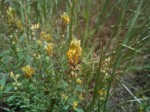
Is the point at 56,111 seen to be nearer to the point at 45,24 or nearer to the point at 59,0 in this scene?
the point at 45,24

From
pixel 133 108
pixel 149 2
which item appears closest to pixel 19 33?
pixel 133 108

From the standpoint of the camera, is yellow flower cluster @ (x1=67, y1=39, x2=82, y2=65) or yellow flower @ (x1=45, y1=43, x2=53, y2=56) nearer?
yellow flower cluster @ (x1=67, y1=39, x2=82, y2=65)

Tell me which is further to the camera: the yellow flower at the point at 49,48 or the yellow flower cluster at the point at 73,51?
the yellow flower at the point at 49,48

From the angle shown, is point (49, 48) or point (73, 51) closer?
point (73, 51)

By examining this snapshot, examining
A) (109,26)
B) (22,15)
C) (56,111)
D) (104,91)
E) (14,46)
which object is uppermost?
(109,26)

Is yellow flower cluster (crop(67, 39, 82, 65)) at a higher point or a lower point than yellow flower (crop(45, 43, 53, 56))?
lower

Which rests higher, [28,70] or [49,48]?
[49,48]

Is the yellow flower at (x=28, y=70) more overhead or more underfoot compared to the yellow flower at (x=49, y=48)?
more underfoot

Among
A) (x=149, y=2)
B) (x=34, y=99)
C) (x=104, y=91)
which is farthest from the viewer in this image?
(x=149, y=2)

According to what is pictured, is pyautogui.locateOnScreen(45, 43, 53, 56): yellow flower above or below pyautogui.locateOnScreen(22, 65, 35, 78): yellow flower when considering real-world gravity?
above

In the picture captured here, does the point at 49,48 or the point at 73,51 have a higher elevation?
the point at 49,48

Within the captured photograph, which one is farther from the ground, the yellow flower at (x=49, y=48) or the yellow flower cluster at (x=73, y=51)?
the yellow flower at (x=49, y=48)
